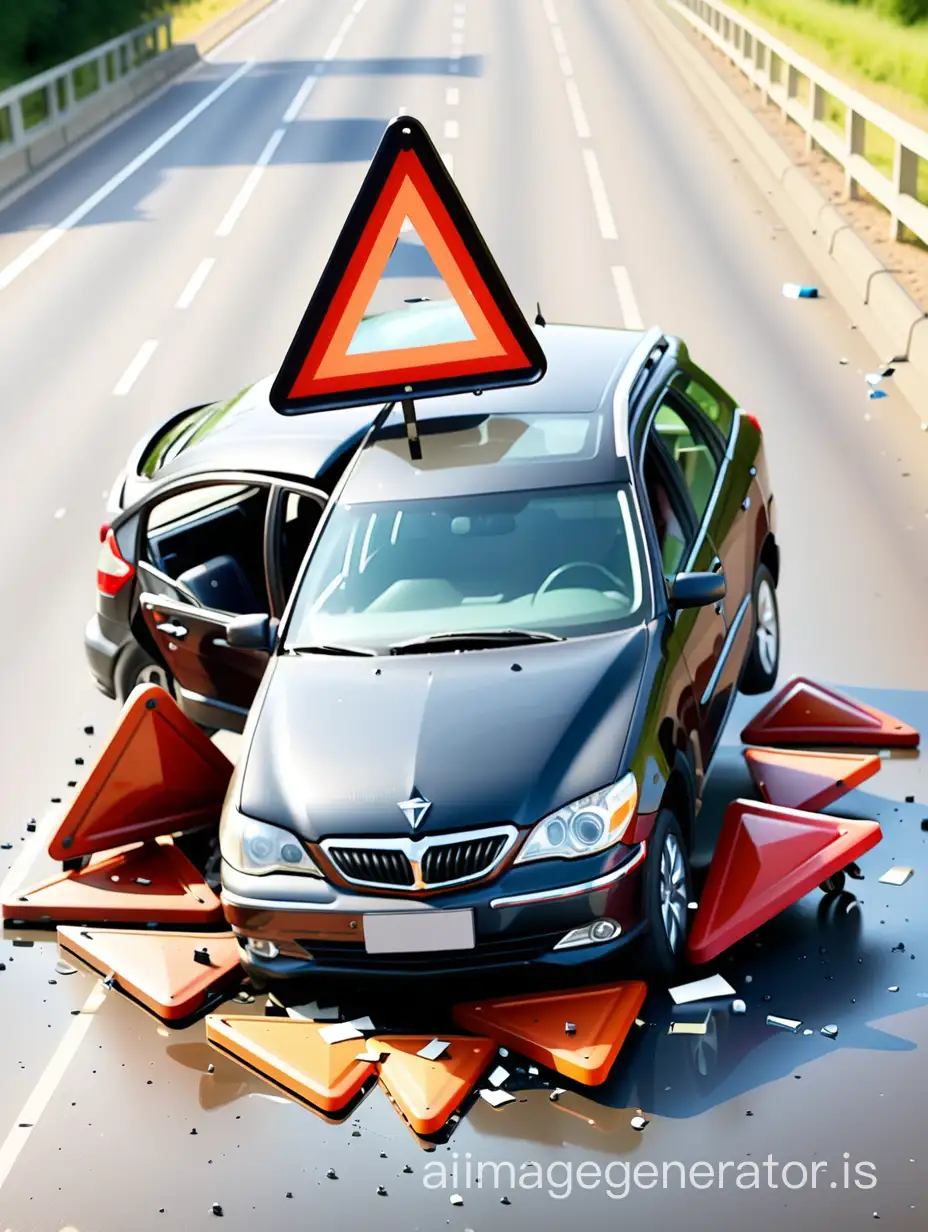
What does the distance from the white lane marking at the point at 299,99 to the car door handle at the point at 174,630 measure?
24168mm

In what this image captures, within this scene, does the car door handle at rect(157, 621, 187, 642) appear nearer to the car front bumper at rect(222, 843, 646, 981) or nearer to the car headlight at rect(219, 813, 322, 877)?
the car headlight at rect(219, 813, 322, 877)

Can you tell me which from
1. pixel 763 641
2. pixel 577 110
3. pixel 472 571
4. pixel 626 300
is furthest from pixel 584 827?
pixel 577 110

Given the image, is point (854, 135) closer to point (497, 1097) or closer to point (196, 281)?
point (196, 281)

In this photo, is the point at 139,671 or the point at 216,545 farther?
the point at 216,545

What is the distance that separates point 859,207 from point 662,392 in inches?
501

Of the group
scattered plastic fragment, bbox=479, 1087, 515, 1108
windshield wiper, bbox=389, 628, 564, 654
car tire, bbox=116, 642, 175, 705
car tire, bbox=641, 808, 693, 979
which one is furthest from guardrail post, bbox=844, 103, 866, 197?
scattered plastic fragment, bbox=479, 1087, 515, 1108

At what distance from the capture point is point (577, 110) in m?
30.3

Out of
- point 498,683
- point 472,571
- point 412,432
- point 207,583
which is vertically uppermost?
point 412,432

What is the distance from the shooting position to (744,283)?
Answer: 18797 mm

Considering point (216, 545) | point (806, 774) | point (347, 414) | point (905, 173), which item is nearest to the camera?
point (806, 774)

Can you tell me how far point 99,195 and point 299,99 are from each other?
345 inches

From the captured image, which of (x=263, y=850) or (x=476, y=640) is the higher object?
(x=476, y=640)

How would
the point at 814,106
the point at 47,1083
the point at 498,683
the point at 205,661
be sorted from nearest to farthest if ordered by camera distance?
the point at 47,1083, the point at 498,683, the point at 205,661, the point at 814,106

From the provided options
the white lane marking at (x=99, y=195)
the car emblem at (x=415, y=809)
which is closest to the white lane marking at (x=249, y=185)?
the white lane marking at (x=99, y=195)
